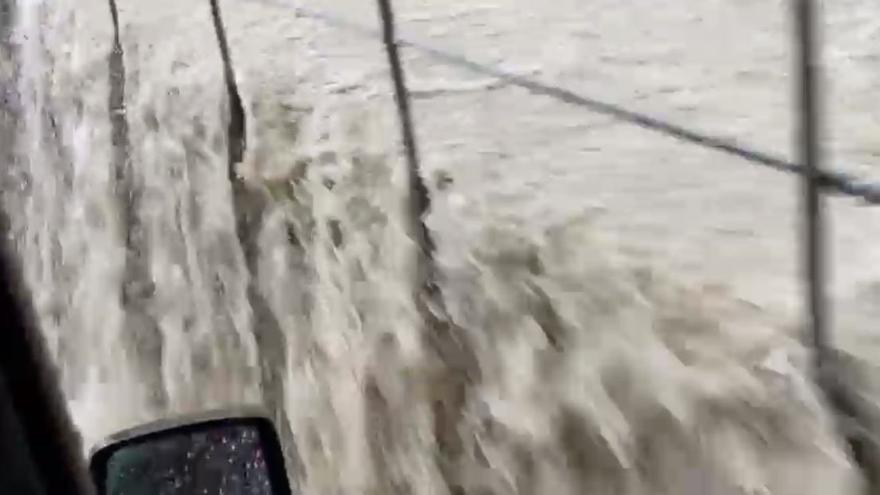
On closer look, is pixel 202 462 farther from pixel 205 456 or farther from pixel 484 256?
pixel 484 256

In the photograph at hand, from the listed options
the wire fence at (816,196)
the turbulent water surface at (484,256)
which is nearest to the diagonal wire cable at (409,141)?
the turbulent water surface at (484,256)

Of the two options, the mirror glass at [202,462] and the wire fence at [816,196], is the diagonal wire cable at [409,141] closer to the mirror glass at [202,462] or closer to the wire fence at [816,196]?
the wire fence at [816,196]

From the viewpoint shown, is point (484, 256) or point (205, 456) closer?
point (205, 456)

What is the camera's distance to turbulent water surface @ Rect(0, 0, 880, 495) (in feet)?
1.73

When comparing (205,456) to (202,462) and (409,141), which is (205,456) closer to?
(202,462)

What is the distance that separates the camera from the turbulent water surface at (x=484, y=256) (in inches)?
20.7

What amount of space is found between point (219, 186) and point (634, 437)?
507mm

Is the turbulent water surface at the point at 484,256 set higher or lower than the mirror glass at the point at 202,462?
lower

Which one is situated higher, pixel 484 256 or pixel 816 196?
pixel 816 196

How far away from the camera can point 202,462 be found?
1.09 ft

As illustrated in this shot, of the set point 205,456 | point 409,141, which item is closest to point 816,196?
point 205,456

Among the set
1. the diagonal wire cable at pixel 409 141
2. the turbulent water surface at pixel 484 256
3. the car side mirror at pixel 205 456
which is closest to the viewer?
the car side mirror at pixel 205 456

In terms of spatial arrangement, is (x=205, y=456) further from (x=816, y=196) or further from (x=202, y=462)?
(x=816, y=196)

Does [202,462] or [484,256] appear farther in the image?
[484,256]
